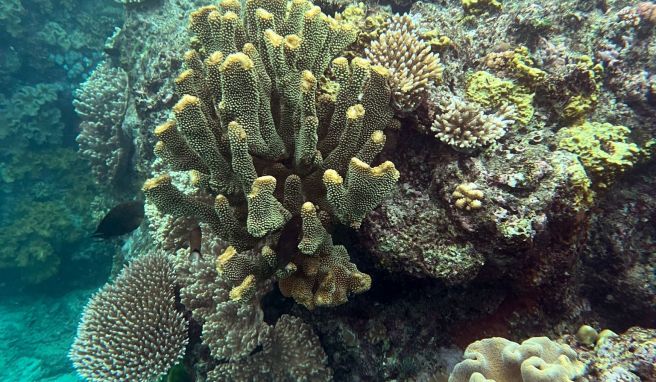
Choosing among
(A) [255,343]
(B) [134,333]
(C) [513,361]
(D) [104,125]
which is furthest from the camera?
(D) [104,125]

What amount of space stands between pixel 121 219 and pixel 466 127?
13.2 ft

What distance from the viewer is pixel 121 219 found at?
4.62m

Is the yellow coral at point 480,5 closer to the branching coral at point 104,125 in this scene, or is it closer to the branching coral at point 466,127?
the branching coral at point 466,127

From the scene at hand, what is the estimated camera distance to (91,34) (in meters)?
10.4

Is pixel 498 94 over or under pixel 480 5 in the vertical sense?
under

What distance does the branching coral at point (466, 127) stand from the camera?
2.74 metres

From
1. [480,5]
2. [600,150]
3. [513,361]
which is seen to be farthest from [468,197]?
[480,5]

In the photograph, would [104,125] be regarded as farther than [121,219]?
Yes

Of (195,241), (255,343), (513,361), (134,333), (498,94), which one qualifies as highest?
(498,94)

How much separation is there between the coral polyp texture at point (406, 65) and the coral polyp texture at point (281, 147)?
16 cm

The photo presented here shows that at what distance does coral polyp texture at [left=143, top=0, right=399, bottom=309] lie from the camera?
7.45 feet

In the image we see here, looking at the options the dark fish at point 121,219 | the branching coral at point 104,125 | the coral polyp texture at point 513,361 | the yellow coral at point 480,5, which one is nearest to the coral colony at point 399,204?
the coral polyp texture at point 513,361

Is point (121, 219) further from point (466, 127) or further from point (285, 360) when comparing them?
point (466, 127)

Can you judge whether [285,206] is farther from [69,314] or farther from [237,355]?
Answer: [69,314]
